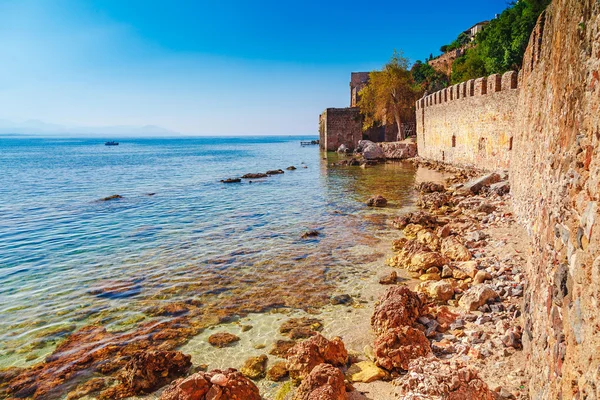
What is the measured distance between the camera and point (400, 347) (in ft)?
15.3

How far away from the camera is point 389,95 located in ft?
121

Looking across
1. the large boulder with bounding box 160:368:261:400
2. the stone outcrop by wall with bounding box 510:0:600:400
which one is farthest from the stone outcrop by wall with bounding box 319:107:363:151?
the large boulder with bounding box 160:368:261:400

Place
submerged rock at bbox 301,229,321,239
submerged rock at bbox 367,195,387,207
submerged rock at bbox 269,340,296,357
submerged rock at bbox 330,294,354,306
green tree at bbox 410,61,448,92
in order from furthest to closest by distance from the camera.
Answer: green tree at bbox 410,61,448,92, submerged rock at bbox 367,195,387,207, submerged rock at bbox 301,229,321,239, submerged rock at bbox 330,294,354,306, submerged rock at bbox 269,340,296,357

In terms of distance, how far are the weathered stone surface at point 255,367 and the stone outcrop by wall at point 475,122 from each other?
1274 cm

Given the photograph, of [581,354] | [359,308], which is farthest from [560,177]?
[359,308]

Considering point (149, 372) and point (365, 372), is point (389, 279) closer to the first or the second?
point (365, 372)

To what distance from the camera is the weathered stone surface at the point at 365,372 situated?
14.6 ft

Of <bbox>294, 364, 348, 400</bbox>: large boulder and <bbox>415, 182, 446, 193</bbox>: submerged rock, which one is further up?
<bbox>415, 182, 446, 193</bbox>: submerged rock

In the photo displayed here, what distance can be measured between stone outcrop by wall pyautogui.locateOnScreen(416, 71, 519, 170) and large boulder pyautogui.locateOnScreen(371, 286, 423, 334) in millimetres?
10677

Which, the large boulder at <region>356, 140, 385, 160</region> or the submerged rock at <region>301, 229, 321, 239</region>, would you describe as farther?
the large boulder at <region>356, 140, 385, 160</region>

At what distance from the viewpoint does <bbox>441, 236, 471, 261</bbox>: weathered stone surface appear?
25.7ft

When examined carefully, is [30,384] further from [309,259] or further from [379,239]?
Answer: [379,239]

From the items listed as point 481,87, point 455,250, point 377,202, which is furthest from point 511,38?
point 455,250

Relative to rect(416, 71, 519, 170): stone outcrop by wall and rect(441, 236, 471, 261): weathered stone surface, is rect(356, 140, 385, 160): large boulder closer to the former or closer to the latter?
rect(416, 71, 519, 170): stone outcrop by wall
